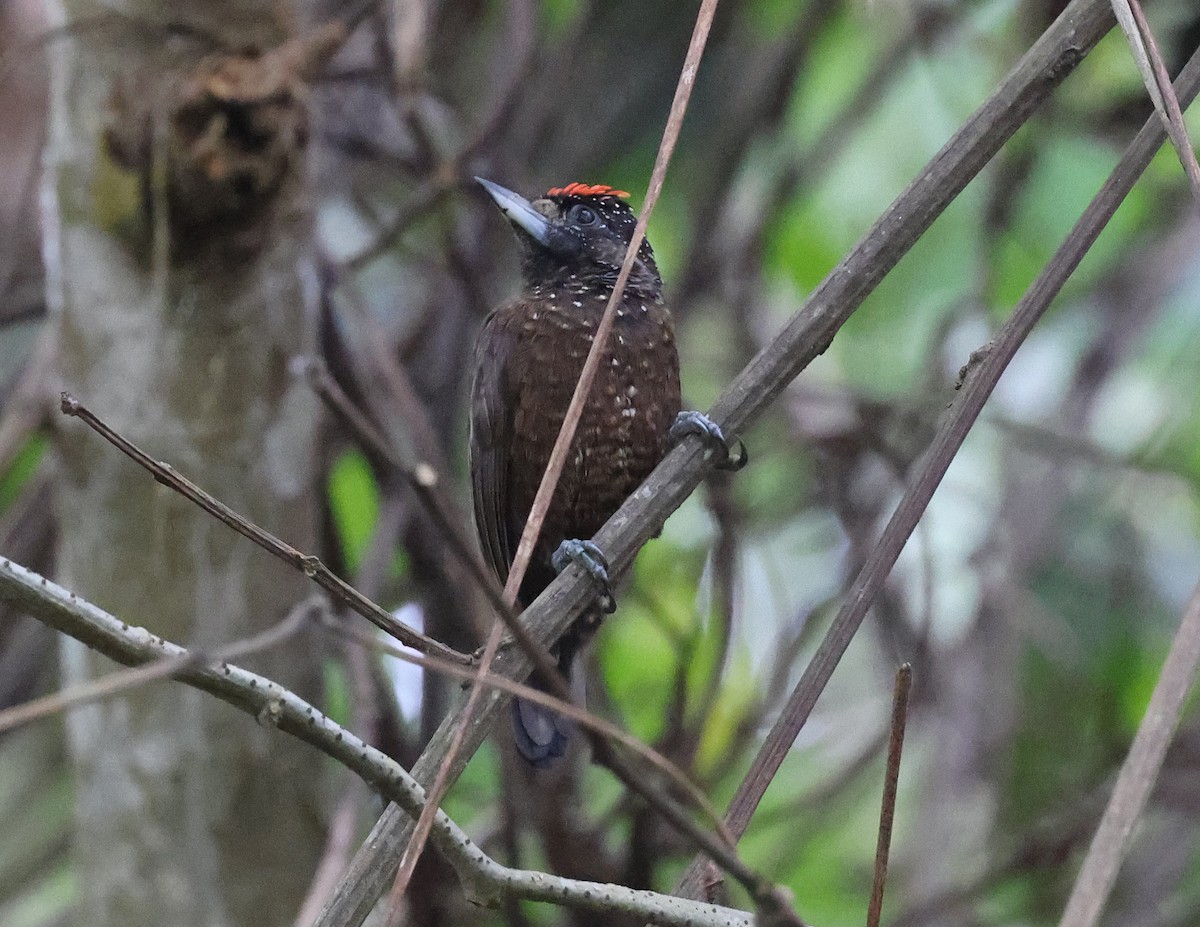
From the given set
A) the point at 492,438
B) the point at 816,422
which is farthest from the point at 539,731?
the point at 816,422

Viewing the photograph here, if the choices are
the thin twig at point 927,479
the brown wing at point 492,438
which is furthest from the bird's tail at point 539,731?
the thin twig at point 927,479

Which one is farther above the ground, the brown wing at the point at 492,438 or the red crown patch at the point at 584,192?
the red crown patch at the point at 584,192

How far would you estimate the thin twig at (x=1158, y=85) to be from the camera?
1232 millimetres

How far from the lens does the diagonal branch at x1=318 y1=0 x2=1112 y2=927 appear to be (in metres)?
1.52

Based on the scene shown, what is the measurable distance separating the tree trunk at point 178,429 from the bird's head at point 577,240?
0.45 metres

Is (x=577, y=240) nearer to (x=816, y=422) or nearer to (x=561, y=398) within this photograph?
(x=561, y=398)

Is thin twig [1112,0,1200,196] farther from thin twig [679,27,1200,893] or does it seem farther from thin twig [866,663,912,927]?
thin twig [866,663,912,927]

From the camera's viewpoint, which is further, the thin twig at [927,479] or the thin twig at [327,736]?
the thin twig at [927,479]

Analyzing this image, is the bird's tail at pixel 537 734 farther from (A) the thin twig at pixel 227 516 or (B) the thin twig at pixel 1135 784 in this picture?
(B) the thin twig at pixel 1135 784

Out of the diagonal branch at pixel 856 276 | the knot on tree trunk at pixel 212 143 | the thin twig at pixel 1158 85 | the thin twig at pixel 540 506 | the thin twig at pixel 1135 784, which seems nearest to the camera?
the thin twig at pixel 1135 784

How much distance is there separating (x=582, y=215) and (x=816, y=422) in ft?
4.72

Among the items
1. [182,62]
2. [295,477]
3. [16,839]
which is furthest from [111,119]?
[16,839]

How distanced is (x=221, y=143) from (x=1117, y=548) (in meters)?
2.84

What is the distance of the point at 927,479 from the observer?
135 centimetres
